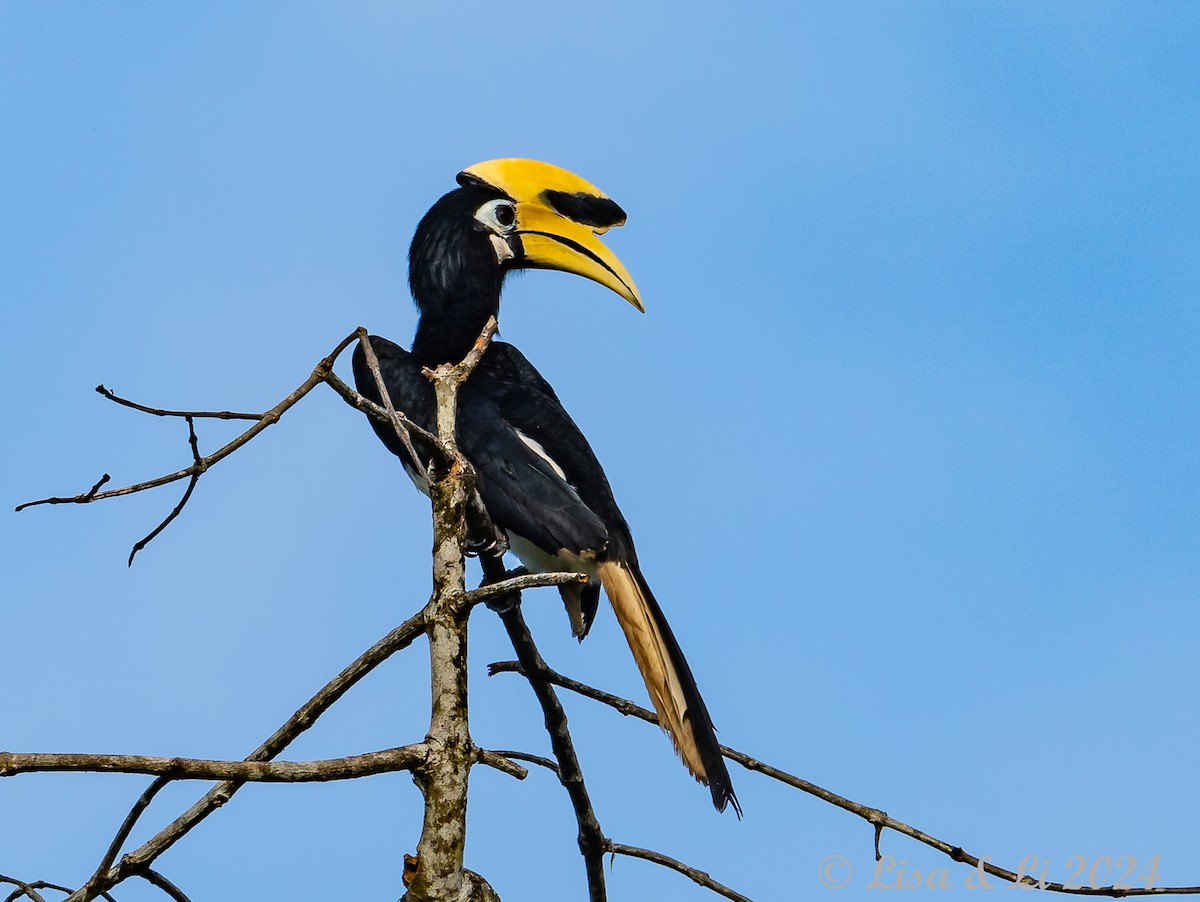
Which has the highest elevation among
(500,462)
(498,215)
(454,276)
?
(498,215)

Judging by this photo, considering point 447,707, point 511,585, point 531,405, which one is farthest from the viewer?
point 531,405

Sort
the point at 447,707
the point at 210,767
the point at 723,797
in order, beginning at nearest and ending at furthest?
1. the point at 210,767
2. the point at 447,707
3. the point at 723,797

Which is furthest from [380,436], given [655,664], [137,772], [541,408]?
[137,772]

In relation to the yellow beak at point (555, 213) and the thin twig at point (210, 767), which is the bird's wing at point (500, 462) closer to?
the yellow beak at point (555, 213)

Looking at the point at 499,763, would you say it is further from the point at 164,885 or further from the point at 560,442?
the point at 560,442

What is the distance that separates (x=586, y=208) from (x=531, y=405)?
128 centimetres

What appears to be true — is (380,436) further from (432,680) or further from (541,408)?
(432,680)

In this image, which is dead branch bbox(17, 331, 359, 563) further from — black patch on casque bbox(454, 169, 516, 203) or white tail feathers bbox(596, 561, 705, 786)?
black patch on casque bbox(454, 169, 516, 203)

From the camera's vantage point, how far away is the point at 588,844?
12.6 ft

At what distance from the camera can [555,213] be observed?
19.0 ft

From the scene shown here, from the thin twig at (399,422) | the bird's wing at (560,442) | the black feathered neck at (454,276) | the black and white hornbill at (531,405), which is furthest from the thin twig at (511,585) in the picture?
the black feathered neck at (454,276)

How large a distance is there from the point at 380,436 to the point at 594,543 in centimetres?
115

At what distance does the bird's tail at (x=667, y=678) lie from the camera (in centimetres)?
355

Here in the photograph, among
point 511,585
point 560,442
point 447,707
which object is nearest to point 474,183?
point 560,442
